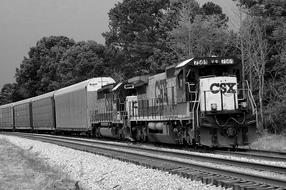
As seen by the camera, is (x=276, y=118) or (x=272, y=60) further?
(x=272, y=60)

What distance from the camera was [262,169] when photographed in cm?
1036

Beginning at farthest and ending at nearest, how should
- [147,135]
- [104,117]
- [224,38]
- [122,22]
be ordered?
[122,22] < [224,38] < [104,117] < [147,135]

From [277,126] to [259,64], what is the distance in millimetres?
5931

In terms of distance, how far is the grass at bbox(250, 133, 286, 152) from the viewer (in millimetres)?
17797

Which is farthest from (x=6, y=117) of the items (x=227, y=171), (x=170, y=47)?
(x=227, y=171)

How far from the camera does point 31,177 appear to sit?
1191cm

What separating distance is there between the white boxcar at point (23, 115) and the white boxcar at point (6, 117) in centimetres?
246

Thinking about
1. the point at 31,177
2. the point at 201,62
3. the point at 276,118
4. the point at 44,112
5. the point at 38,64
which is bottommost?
the point at 31,177

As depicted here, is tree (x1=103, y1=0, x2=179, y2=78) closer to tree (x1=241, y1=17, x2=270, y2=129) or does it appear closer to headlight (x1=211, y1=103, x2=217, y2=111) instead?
tree (x1=241, y1=17, x2=270, y2=129)

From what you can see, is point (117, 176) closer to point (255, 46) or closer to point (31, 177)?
point (31, 177)

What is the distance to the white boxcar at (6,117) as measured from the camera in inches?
2220

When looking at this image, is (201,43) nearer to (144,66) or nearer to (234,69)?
(144,66)

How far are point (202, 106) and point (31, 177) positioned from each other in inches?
247

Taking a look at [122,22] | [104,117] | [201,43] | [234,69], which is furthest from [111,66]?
[234,69]
